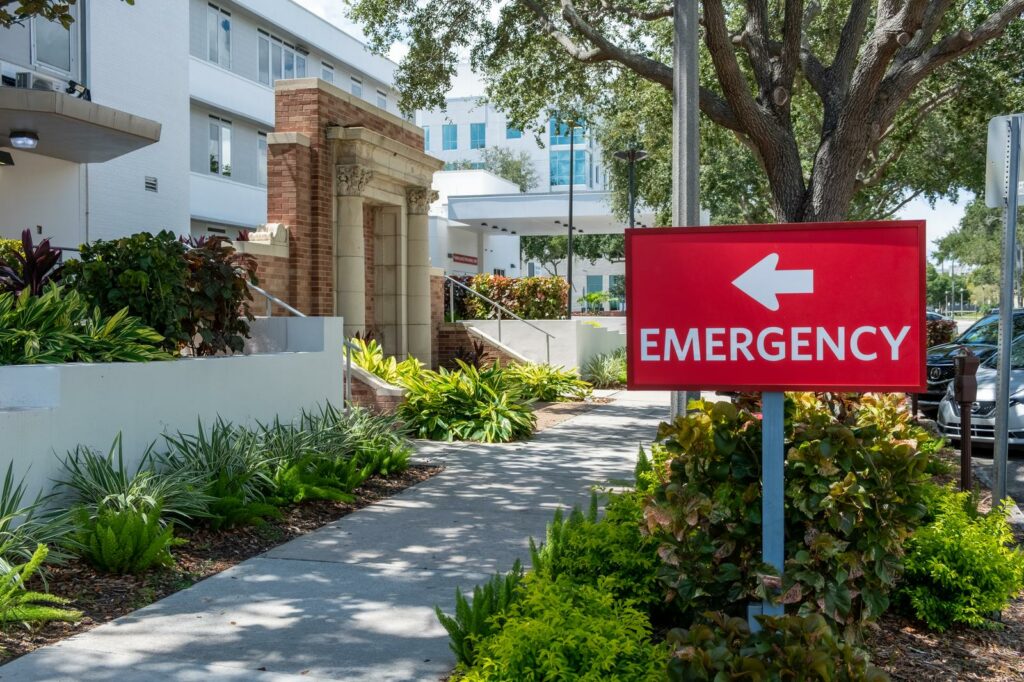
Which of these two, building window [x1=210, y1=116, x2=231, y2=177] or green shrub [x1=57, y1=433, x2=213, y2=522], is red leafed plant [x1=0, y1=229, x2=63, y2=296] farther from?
building window [x1=210, y1=116, x2=231, y2=177]

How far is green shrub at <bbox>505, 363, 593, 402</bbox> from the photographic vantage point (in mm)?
16359

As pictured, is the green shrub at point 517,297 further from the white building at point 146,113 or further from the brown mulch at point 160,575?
the brown mulch at point 160,575

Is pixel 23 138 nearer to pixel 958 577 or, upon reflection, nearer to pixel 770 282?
pixel 770 282

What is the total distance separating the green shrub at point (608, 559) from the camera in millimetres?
4559

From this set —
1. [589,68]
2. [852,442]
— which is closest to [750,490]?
[852,442]

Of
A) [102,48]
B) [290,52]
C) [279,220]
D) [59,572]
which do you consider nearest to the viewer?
[59,572]

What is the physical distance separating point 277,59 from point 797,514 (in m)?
31.3

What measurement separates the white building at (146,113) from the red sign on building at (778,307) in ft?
38.5

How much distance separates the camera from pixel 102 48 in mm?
18531

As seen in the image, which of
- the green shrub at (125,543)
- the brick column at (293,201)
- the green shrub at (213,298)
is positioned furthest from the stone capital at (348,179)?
the green shrub at (125,543)

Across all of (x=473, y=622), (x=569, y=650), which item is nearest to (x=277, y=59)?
(x=473, y=622)

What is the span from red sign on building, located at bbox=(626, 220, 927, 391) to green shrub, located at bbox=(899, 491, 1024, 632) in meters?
1.85

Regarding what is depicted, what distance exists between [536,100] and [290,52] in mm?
19375

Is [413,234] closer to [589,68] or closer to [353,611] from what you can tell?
[589,68]
